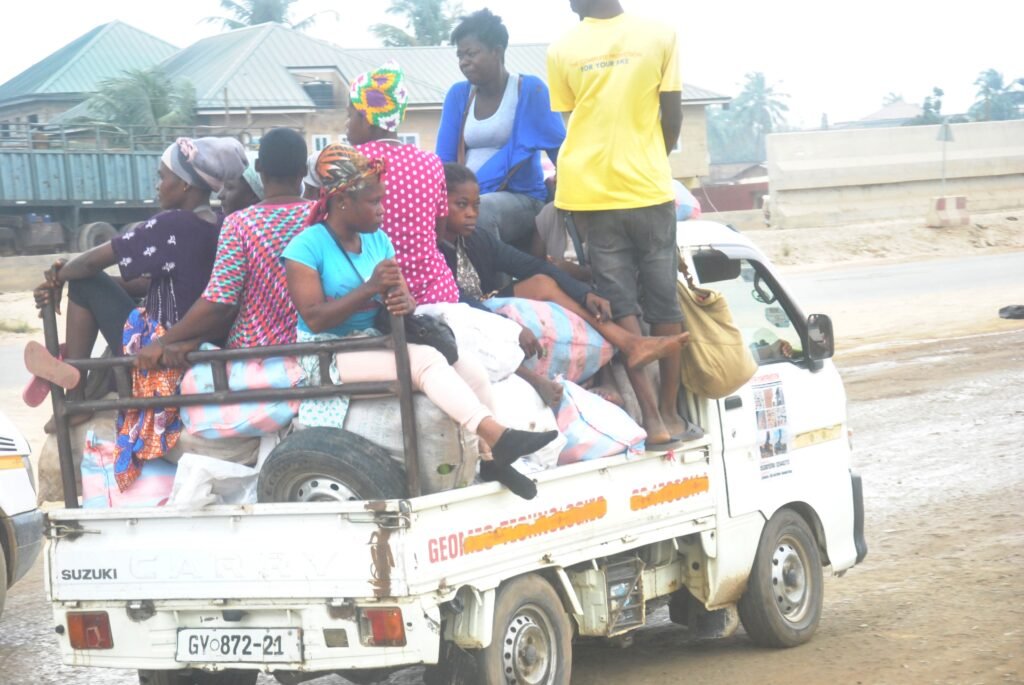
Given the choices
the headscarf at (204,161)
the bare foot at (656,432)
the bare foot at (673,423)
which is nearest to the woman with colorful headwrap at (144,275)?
the headscarf at (204,161)

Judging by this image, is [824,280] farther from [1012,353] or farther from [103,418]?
[103,418]

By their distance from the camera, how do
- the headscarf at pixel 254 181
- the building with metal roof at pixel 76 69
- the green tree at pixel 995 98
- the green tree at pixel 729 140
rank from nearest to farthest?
the headscarf at pixel 254 181 < the building with metal roof at pixel 76 69 < the green tree at pixel 995 98 < the green tree at pixel 729 140

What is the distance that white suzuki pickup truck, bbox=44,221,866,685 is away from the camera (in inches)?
182

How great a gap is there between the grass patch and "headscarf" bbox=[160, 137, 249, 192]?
1928 centimetres

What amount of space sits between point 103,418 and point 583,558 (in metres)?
1.86

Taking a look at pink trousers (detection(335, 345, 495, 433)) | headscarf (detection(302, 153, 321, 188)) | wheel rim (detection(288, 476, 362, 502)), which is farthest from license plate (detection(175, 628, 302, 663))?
headscarf (detection(302, 153, 321, 188))

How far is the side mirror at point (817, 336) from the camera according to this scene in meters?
7.00

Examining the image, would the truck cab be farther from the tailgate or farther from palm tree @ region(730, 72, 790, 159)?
palm tree @ region(730, 72, 790, 159)

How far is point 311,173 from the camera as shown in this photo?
570 centimetres

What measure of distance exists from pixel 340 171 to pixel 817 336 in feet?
9.81

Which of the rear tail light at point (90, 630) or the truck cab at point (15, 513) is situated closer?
the rear tail light at point (90, 630)

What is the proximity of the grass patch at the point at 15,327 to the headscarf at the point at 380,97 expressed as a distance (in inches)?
770

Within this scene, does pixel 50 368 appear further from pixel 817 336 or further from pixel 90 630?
pixel 817 336

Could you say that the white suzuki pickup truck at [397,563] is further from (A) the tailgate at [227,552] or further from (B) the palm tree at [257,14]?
(B) the palm tree at [257,14]
